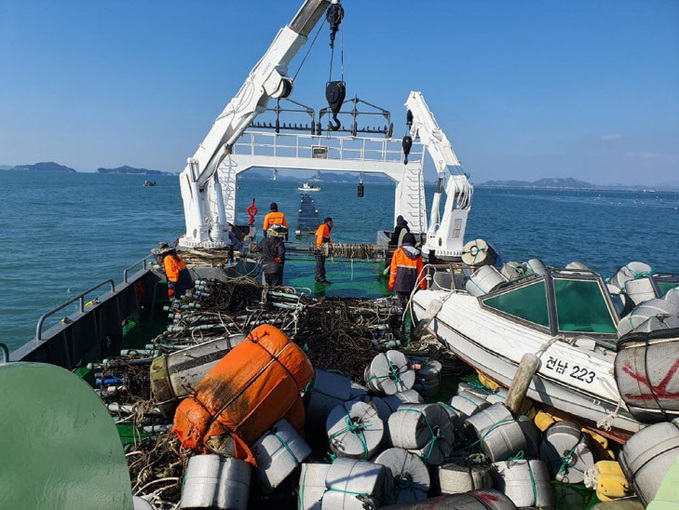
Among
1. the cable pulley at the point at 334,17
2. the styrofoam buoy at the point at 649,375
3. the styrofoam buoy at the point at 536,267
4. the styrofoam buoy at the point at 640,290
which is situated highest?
the cable pulley at the point at 334,17

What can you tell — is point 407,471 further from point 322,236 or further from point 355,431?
point 322,236

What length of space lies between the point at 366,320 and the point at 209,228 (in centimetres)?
606

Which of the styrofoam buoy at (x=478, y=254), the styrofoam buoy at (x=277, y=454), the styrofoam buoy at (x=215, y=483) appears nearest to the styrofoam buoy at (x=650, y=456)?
the styrofoam buoy at (x=277, y=454)

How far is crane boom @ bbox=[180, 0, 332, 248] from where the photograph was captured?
10.1m

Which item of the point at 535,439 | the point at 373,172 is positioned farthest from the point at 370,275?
the point at 535,439

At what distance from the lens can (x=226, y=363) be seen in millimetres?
4688

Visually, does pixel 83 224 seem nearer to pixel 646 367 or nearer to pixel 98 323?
pixel 98 323

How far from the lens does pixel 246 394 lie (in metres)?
4.45

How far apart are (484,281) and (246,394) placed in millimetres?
4651

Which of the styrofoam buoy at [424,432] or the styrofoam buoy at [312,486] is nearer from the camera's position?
the styrofoam buoy at [312,486]

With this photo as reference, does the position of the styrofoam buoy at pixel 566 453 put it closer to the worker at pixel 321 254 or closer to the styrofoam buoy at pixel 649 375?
the styrofoam buoy at pixel 649 375

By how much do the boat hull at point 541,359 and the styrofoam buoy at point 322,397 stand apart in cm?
225

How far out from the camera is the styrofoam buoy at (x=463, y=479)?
429 cm

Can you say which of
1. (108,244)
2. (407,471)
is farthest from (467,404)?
(108,244)
